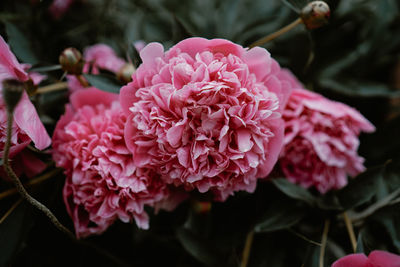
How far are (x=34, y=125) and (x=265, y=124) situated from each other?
0.78 ft

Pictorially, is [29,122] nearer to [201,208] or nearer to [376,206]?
[201,208]

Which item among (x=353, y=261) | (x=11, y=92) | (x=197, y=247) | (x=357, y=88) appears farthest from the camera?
(x=357, y=88)

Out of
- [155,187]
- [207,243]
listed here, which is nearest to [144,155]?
[155,187]

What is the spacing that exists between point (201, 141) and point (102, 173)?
4.4 inches

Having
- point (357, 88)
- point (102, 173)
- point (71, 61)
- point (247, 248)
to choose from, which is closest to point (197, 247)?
point (247, 248)

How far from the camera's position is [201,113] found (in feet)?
1.15

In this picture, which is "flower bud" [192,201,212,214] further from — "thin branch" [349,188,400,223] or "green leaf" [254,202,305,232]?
"thin branch" [349,188,400,223]

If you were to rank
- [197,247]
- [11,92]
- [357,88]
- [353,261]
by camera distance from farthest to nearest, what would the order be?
[357,88] < [197,247] < [353,261] < [11,92]

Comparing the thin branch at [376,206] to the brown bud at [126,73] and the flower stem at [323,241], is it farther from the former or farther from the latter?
the brown bud at [126,73]

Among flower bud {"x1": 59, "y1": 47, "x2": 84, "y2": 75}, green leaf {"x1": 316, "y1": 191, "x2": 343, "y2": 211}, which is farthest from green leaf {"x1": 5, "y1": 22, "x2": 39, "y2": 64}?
green leaf {"x1": 316, "y1": 191, "x2": 343, "y2": 211}

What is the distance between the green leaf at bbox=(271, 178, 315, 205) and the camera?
1.49 ft

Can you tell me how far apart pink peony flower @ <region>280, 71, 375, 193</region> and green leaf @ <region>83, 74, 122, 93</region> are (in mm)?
211

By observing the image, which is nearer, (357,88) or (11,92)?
(11,92)

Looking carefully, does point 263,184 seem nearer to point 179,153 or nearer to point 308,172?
point 308,172
